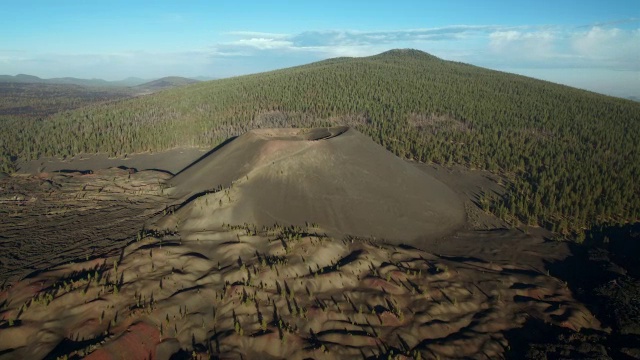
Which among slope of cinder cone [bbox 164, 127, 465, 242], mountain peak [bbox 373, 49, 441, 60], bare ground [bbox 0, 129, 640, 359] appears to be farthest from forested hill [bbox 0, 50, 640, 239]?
mountain peak [bbox 373, 49, 441, 60]

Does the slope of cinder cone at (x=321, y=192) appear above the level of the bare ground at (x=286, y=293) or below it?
above

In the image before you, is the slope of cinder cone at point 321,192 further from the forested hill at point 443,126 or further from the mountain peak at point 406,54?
the mountain peak at point 406,54

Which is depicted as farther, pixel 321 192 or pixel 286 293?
pixel 321 192

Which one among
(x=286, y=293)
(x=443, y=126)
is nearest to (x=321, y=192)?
(x=286, y=293)

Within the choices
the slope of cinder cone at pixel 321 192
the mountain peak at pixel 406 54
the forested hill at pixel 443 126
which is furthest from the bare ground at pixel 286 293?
the mountain peak at pixel 406 54

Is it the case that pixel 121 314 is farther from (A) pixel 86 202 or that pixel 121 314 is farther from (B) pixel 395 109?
(B) pixel 395 109

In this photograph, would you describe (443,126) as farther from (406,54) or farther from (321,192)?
(406,54)

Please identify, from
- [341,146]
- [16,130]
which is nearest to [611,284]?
[341,146]
